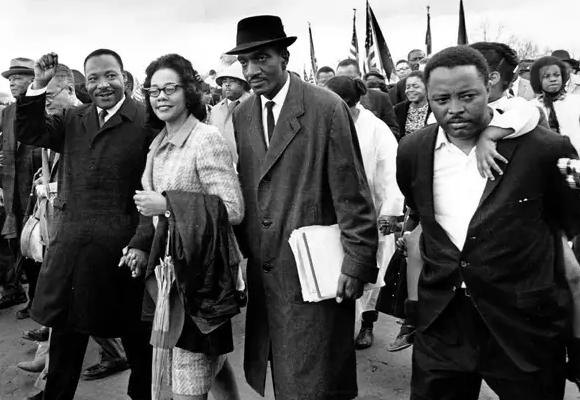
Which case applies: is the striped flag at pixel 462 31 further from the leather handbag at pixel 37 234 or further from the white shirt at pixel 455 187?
the white shirt at pixel 455 187

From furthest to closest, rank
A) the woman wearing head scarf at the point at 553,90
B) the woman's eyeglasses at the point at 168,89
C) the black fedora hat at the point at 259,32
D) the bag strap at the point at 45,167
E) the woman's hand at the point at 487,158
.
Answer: the woman wearing head scarf at the point at 553,90
the bag strap at the point at 45,167
the woman's eyeglasses at the point at 168,89
the black fedora hat at the point at 259,32
the woman's hand at the point at 487,158

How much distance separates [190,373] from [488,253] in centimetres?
157

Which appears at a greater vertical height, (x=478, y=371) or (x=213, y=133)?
(x=213, y=133)

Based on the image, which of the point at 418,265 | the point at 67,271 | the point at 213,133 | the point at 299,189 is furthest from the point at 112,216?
the point at 418,265

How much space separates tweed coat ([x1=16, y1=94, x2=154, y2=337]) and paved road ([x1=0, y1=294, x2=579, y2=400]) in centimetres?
100

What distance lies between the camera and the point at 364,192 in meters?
2.65

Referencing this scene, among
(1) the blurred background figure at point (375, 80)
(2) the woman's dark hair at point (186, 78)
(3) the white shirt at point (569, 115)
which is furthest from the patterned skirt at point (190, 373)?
(1) the blurred background figure at point (375, 80)

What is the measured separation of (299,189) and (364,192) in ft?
1.01

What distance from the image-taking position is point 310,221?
2.66 m

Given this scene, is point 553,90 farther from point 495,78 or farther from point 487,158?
point 487,158

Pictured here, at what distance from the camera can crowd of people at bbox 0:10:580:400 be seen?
2201 mm

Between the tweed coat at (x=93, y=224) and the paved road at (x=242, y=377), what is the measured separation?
→ 1002 millimetres

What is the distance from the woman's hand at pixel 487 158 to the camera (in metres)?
2.16

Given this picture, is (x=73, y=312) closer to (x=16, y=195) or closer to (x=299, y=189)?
(x=299, y=189)
